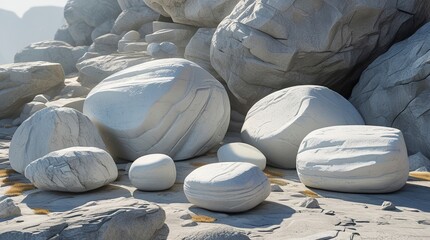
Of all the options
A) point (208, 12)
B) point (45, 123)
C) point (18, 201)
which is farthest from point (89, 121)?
point (208, 12)

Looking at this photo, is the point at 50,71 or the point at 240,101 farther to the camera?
the point at 50,71

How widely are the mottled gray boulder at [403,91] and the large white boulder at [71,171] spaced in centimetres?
408

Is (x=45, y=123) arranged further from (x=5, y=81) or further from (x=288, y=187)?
(x=5, y=81)

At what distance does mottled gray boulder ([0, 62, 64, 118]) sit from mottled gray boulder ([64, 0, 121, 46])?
7623 mm

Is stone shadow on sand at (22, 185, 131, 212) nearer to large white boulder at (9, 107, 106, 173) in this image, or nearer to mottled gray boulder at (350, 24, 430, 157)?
large white boulder at (9, 107, 106, 173)

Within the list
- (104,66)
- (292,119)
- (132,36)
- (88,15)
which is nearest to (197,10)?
(104,66)

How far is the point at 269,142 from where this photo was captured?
6.89 meters

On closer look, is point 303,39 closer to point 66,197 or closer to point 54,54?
point 66,197

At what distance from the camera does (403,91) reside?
738 cm

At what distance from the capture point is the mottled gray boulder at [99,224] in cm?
332

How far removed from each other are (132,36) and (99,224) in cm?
1221

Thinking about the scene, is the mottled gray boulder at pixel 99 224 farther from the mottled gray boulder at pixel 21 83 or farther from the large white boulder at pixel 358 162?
the mottled gray boulder at pixel 21 83

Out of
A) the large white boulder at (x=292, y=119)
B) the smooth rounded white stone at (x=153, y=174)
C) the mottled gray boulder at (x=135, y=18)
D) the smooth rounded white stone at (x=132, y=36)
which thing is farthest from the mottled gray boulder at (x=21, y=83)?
the smooth rounded white stone at (x=153, y=174)

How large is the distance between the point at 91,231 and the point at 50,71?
948 cm
